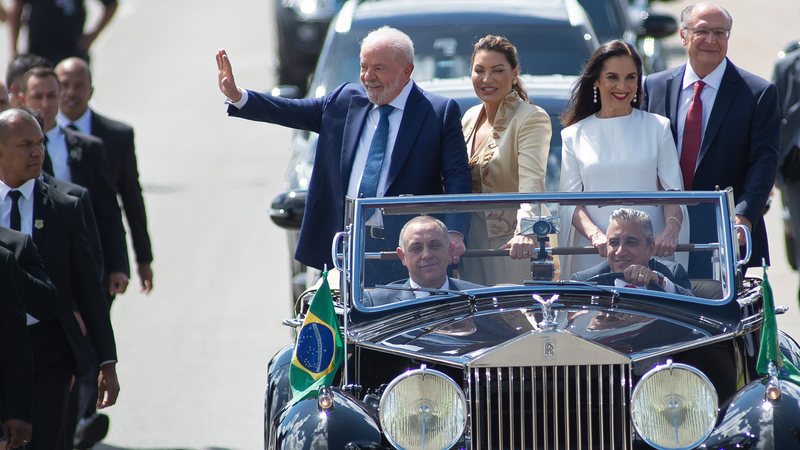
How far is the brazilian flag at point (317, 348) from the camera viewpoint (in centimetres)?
553

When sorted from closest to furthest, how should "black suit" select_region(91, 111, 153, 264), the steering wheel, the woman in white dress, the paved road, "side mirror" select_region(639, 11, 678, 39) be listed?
the steering wheel, the woman in white dress, "black suit" select_region(91, 111, 153, 264), the paved road, "side mirror" select_region(639, 11, 678, 39)

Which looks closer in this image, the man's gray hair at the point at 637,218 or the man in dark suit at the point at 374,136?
the man's gray hair at the point at 637,218

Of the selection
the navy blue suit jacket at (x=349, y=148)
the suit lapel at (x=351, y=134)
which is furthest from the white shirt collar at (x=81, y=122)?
the suit lapel at (x=351, y=134)

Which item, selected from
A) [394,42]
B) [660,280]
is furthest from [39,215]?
[660,280]

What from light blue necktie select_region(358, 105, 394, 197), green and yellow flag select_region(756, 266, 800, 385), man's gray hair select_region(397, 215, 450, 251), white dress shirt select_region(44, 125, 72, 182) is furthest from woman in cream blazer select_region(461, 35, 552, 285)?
white dress shirt select_region(44, 125, 72, 182)

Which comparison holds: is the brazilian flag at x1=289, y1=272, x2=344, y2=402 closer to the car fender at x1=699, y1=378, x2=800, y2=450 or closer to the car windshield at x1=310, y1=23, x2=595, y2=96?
the car fender at x1=699, y1=378, x2=800, y2=450

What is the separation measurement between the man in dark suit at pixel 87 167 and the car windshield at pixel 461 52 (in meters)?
2.19

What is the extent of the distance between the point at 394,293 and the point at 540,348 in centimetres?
85

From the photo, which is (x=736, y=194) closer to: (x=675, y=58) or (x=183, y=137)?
(x=183, y=137)

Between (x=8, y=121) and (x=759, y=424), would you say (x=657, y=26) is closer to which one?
(x=8, y=121)

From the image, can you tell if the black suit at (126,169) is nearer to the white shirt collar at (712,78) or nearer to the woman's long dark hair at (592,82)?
the woman's long dark hair at (592,82)

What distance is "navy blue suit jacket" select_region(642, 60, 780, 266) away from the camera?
6840 mm

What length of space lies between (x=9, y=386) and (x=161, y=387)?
364 cm

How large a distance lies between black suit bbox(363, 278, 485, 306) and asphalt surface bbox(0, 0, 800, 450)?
7.99 ft
